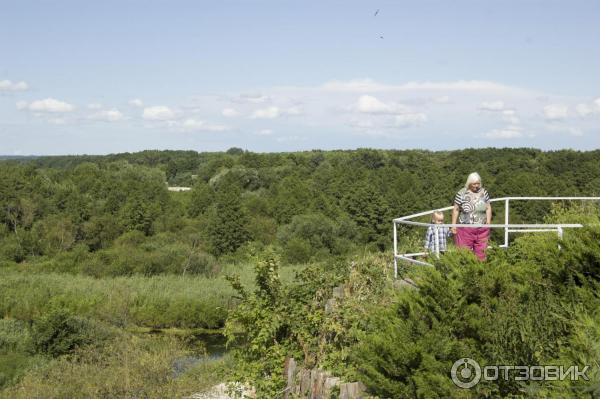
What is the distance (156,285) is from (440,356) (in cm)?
3788

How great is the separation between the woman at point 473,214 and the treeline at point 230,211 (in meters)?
36.6

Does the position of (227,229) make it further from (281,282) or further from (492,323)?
(492,323)

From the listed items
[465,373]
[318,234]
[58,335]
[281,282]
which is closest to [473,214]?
[465,373]

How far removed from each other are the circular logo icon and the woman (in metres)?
2.40

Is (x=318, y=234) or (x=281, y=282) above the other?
(x=281, y=282)

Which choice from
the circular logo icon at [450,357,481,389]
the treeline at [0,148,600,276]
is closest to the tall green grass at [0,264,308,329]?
the treeline at [0,148,600,276]

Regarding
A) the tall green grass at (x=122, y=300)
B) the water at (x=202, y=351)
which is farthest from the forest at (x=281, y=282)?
the water at (x=202, y=351)

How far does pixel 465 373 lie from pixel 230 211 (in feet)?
170

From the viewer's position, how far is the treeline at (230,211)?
2041 inches

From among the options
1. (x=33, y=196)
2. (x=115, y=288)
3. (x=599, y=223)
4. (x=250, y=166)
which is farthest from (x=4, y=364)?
(x=250, y=166)

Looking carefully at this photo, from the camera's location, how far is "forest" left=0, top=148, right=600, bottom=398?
24.6ft

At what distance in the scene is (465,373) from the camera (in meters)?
7.38

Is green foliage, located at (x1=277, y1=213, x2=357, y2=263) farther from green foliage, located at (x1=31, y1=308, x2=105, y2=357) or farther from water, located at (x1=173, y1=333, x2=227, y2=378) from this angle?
green foliage, located at (x1=31, y1=308, x2=105, y2=357)

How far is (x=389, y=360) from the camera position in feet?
25.5
